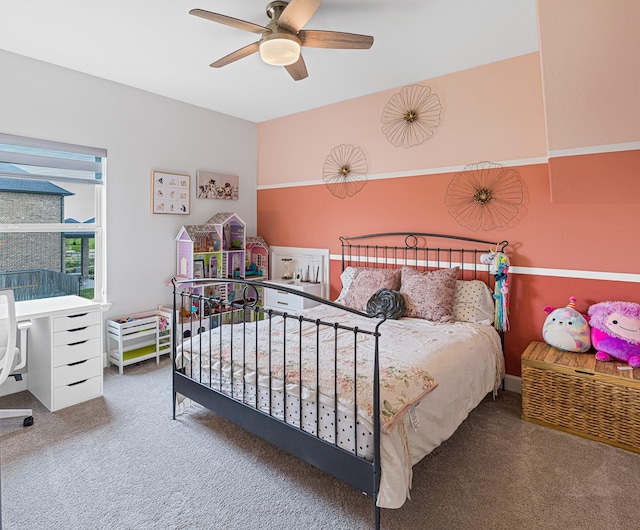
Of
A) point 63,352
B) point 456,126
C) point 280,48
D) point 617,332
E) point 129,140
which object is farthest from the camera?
point 129,140

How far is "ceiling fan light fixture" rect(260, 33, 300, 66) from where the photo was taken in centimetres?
225

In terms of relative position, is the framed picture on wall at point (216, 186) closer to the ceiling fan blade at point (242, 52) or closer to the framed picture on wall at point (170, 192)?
the framed picture on wall at point (170, 192)

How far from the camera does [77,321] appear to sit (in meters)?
2.96

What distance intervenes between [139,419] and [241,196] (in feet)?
9.65

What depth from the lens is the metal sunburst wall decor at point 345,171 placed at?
162 inches

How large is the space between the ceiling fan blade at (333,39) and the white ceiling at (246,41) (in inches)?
9.9

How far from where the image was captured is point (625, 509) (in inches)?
75.0

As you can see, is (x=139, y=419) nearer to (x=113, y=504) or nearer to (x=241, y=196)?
(x=113, y=504)

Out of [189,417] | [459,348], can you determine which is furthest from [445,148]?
[189,417]

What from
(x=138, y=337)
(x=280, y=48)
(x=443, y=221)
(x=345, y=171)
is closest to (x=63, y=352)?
(x=138, y=337)

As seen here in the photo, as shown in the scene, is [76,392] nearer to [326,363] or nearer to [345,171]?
[326,363]

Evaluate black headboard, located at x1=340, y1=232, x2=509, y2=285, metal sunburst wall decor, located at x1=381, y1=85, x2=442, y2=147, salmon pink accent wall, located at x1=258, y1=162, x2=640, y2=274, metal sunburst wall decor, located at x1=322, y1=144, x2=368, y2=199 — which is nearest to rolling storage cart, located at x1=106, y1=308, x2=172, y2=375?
salmon pink accent wall, located at x1=258, y1=162, x2=640, y2=274

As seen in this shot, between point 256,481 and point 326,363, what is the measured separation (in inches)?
28.3

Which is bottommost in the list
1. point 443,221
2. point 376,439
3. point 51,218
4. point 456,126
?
point 376,439
